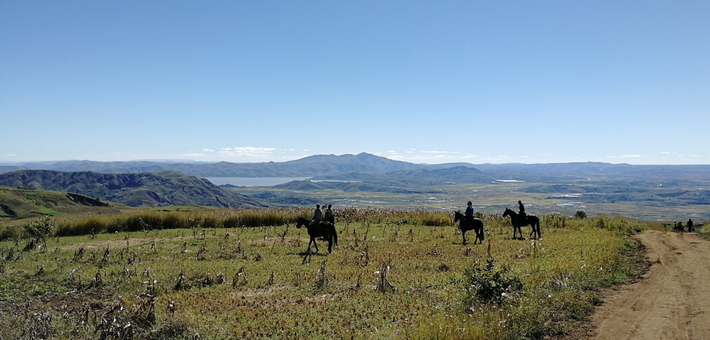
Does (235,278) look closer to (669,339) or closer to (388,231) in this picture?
(669,339)

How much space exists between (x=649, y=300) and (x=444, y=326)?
22.2ft

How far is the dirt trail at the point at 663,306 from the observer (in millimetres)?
8734

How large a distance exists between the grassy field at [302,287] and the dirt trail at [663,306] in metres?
0.64

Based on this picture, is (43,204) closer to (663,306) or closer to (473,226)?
(473,226)

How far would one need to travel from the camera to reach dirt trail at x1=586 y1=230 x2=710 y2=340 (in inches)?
344

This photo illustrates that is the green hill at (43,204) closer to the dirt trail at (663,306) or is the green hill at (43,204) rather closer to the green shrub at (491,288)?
the green shrub at (491,288)

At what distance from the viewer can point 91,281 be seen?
1369cm

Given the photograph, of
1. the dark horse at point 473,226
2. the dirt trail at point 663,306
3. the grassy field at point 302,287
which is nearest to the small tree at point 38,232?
the grassy field at point 302,287

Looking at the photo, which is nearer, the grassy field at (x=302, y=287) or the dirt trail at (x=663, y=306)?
the dirt trail at (x=663, y=306)

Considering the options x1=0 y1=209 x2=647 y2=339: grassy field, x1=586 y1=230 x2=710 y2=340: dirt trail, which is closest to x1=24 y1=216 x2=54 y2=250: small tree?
x1=0 y1=209 x2=647 y2=339: grassy field

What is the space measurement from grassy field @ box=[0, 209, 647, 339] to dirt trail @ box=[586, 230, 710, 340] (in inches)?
25.4

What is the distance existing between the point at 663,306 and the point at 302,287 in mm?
10142

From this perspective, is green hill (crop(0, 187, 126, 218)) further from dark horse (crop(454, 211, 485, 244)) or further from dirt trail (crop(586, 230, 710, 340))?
dirt trail (crop(586, 230, 710, 340))

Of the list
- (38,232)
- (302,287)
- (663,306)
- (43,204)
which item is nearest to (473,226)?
(663,306)
